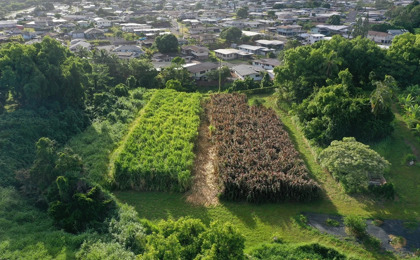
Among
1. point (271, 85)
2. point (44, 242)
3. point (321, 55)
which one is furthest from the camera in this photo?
point (271, 85)

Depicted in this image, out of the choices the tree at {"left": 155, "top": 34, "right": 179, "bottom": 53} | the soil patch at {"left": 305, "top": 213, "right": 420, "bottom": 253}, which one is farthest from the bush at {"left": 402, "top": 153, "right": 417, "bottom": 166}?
the tree at {"left": 155, "top": 34, "right": 179, "bottom": 53}

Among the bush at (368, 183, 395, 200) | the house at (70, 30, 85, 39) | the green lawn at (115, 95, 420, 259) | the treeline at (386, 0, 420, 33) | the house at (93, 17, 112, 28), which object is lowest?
the green lawn at (115, 95, 420, 259)

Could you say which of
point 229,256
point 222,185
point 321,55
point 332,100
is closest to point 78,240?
point 229,256

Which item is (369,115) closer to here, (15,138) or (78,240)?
(78,240)

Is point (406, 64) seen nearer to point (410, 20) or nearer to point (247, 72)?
point (247, 72)

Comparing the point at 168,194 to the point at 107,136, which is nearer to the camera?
the point at 168,194

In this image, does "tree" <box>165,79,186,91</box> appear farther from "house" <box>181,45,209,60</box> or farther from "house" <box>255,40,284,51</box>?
"house" <box>255,40,284,51</box>

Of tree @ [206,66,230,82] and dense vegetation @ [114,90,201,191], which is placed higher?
tree @ [206,66,230,82]

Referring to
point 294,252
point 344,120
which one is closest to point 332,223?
point 294,252
